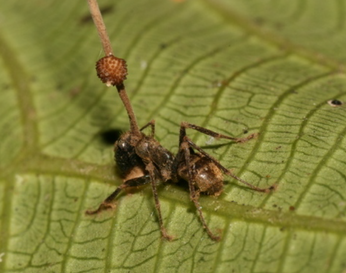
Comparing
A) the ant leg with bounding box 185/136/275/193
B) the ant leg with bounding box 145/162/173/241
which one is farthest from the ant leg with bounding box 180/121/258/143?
the ant leg with bounding box 145/162/173/241

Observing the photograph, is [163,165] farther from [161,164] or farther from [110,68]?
[110,68]

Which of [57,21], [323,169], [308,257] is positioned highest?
[57,21]

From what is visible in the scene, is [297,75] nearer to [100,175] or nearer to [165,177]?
[165,177]

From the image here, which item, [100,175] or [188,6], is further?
[188,6]

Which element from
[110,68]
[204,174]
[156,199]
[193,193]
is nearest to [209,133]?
[204,174]

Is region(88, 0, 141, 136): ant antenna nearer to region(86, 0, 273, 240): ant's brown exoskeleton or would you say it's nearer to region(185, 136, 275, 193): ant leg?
region(86, 0, 273, 240): ant's brown exoskeleton

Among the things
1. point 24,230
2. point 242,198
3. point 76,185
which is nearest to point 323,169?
point 242,198

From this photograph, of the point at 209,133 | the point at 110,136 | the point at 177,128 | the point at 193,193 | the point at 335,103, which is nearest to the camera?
the point at 193,193

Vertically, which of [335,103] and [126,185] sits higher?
[335,103]
